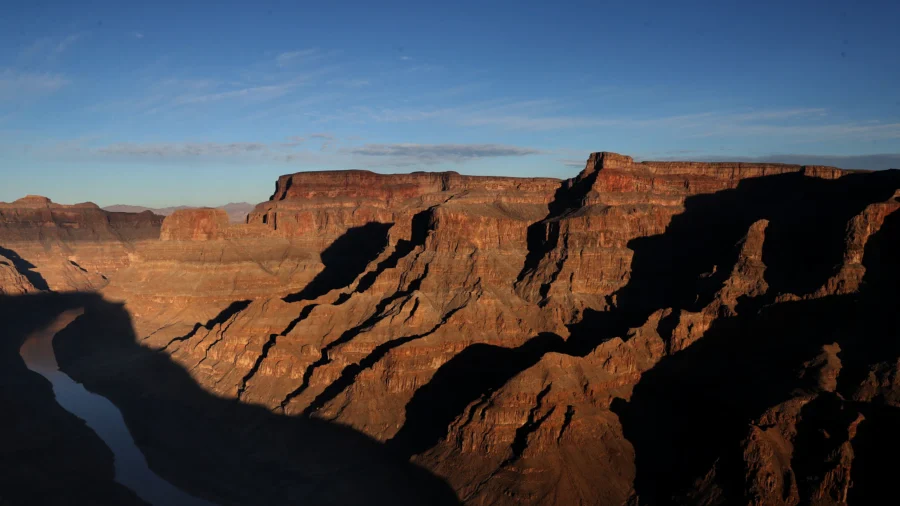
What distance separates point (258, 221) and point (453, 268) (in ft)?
205

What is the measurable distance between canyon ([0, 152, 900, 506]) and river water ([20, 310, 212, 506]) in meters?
1.11

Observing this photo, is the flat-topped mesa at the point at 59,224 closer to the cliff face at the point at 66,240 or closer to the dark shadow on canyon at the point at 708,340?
the cliff face at the point at 66,240

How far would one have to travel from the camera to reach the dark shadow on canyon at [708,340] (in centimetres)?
5400

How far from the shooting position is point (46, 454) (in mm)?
67062

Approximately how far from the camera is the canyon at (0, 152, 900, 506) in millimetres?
52250

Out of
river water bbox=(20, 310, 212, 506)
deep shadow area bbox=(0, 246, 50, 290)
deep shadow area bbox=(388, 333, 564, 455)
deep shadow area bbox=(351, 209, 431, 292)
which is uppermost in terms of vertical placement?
deep shadow area bbox=(351, 209, 431, 292)

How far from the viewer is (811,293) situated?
62.8 m

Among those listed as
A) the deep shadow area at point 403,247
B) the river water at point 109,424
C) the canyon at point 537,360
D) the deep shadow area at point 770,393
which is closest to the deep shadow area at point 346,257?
the canyon at point 537,360

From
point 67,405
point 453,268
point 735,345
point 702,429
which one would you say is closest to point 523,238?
point 453,268

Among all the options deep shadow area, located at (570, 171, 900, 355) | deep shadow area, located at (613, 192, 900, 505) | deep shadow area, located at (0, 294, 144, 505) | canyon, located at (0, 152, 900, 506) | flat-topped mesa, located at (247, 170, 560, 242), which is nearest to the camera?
deep shadow area, located at (613, 192, 900, 505)

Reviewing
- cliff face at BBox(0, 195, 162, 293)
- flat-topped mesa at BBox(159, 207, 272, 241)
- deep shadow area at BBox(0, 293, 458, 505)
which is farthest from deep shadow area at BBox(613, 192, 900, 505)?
cliff face at BBox(0, 195, 162, 293)

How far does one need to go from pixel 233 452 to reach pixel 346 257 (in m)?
58.6

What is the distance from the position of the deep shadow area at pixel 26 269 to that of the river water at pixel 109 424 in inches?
1643

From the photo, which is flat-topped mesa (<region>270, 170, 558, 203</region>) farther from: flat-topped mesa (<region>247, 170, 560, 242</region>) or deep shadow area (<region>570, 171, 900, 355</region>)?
deep shadow area (<region>570, 171, 900, 355</region>)
